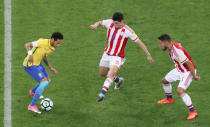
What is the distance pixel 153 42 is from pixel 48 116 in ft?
19.5

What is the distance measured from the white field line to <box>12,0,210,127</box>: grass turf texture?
0.17 m

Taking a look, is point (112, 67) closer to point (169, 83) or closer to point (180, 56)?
point (169, 83)

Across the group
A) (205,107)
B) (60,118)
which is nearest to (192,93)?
(205,107)

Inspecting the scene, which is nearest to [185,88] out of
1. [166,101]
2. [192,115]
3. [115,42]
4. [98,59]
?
[192,115]

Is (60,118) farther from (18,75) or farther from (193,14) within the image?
(193,14)

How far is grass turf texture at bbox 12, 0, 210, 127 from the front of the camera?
16.1 metres

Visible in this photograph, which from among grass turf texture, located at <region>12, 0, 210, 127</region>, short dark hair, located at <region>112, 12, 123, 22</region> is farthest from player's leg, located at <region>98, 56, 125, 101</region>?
short dark hair, located at <region>112, 12, 123, 22</region>

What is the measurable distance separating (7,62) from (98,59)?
302 centimetres

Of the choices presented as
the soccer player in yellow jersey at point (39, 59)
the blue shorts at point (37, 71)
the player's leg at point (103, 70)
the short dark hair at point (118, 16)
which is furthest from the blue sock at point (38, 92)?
the short dark hair at point (118, 16)

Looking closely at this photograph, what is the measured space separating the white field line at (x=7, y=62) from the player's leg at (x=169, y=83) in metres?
4.37

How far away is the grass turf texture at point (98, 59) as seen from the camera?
52.8 ft

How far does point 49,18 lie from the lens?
21.5m

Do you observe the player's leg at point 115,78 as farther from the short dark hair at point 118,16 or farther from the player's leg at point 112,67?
the short dark hair at point 118,16

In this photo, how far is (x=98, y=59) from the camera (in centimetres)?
1941
